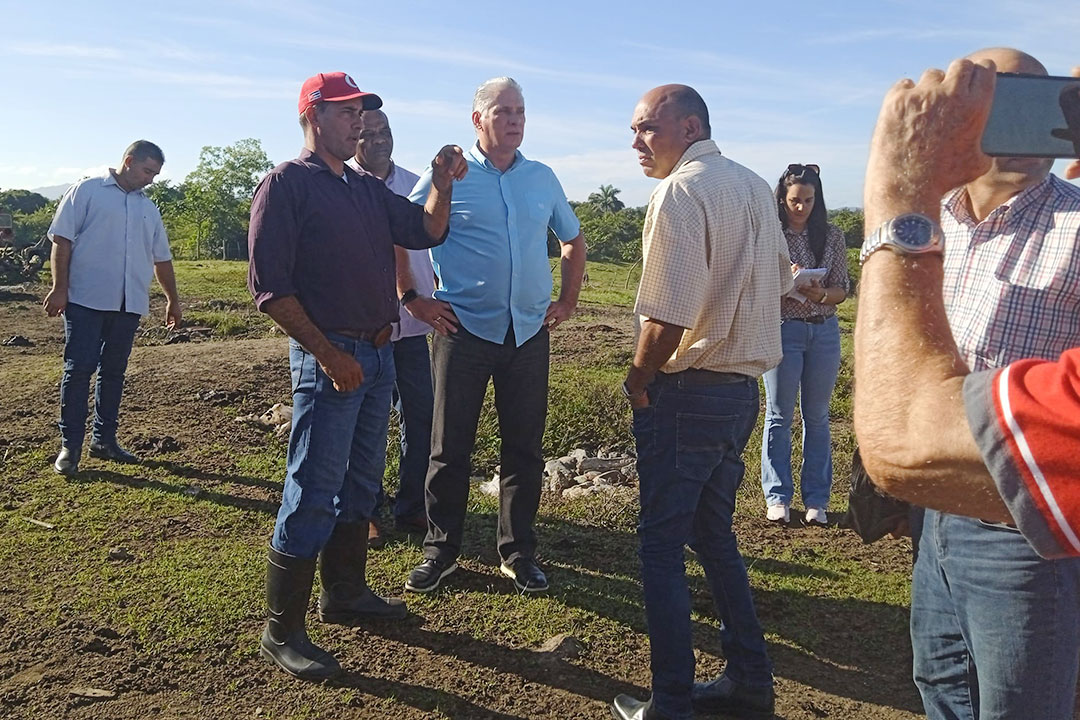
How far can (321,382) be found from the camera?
348 cm

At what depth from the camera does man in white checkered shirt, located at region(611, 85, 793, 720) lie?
3.03m

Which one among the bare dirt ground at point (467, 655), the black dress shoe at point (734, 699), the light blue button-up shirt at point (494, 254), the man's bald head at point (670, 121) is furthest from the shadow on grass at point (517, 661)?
the man's bald head at point (670, 121)

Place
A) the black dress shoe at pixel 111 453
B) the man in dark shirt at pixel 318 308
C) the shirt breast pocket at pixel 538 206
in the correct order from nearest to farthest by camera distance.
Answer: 1. the man in dark shirt at pixel 318 308
2. the shirt breast pocket at pixel 538 206
3. the black dress shoe at pixel 111 453

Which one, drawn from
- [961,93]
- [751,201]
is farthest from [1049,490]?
[751,201]

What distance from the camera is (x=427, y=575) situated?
4.30 m

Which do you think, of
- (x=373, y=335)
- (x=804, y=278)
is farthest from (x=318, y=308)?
(x=804, y=278)

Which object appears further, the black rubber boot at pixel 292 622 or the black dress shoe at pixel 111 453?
the black dress shoe at pixel 111 453

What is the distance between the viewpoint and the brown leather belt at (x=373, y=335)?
359 cm

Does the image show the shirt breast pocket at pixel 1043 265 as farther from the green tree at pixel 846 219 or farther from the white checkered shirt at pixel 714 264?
the white checkered shirt at pixel 714 264

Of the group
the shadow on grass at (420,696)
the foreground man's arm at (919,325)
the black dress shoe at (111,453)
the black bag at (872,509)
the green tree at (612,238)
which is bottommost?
the shadow on grass at (420,696)

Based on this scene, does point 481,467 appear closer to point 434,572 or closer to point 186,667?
point 434,572

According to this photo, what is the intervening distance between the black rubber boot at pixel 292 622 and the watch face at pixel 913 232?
2.72 m

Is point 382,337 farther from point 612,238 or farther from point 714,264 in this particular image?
point 612,238

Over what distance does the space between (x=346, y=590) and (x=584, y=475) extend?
2.65 metres
